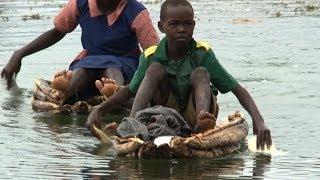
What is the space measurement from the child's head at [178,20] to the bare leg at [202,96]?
282mm

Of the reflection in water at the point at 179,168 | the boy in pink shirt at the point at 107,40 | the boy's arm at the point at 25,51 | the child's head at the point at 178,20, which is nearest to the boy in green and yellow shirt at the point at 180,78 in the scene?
the child's head at the point at 178,20

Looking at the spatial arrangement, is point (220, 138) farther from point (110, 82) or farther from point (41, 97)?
point (41, 97)

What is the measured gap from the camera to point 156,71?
6.84m

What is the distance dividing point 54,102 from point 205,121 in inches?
121

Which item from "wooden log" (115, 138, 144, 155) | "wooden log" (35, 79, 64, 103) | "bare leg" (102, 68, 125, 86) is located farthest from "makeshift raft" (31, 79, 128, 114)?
"wooden log" (115, 138, 144, 155)

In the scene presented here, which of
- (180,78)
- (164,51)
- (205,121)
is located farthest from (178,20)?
(205,121)

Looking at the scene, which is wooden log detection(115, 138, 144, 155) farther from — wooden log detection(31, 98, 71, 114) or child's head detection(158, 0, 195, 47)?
wooden log detection(31, 98, 71, 114)

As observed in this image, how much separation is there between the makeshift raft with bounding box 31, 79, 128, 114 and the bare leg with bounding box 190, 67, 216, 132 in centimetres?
213

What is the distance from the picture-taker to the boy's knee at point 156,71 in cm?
683

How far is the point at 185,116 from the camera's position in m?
7.02

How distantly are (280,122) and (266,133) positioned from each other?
70.2 inches

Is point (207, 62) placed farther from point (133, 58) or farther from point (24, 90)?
point (24, 90)

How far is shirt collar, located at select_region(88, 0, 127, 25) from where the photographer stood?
360 inches

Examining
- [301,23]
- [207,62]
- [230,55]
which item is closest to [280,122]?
[207,62]
